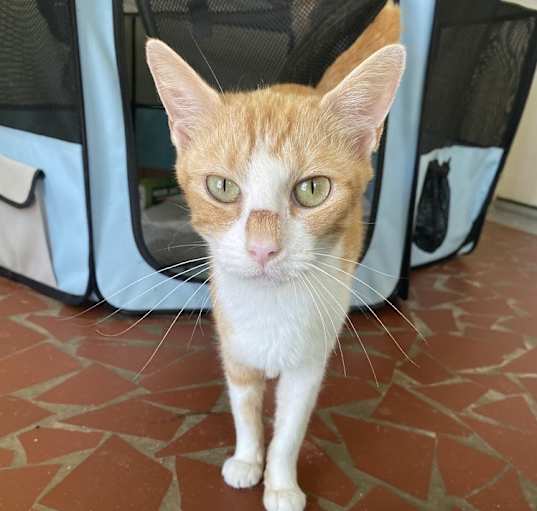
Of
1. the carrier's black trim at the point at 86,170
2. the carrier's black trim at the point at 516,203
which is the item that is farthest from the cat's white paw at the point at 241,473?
the carrier's black trim at the point at 516,203

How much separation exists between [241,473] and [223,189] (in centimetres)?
52

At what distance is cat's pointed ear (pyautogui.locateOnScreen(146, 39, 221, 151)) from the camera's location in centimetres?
75

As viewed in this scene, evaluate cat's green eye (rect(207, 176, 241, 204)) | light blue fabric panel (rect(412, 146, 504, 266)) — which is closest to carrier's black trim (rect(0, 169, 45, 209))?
cat's green eye (rect(207, 176, 241, 204))

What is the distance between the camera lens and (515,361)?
4.59ft

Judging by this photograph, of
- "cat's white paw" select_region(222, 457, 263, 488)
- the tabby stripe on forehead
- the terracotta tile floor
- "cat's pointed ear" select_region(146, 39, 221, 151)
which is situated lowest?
the terracotta tile floor

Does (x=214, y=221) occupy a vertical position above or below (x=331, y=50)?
below

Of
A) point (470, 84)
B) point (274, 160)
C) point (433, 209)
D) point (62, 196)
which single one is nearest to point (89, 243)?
point (62, 196)

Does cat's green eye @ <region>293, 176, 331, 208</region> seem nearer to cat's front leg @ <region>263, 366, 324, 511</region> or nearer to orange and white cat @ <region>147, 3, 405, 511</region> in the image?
orange and white cat @ <region>147, 3, 405, 511</region>

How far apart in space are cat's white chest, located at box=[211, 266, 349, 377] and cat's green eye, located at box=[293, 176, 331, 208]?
13 centimetres

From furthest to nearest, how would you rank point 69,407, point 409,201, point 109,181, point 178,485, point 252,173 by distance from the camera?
point 409,201 < point 109,181 < point 69,407 < point 178,485 < point 252,173

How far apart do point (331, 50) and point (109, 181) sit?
2.27ft

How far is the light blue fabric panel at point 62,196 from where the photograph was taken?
1.38 meters

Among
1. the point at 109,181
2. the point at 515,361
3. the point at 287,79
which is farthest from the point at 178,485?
the point at 287,79

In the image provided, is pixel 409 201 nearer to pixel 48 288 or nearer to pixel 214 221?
pixel 214 221
